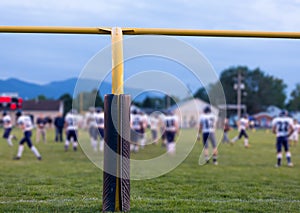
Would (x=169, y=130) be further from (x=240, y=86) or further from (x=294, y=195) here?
(x=240, y=86)

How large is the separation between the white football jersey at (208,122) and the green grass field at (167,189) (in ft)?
4.14

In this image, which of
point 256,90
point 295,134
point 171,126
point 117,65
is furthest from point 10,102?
point 256,90

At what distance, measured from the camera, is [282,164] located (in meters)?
13.9

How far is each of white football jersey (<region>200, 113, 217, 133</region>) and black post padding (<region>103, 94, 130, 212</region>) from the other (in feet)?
25.4

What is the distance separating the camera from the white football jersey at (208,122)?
534 inches

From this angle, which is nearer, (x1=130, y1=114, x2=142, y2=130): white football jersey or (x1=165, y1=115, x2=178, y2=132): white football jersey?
(x1=165, y1=115, x2=178, y2=132): white football jersey

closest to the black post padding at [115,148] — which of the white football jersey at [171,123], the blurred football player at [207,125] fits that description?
the blurred football player at [207,125]

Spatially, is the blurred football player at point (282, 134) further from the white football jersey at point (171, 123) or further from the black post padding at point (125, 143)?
the black post padding at point (125, 143)

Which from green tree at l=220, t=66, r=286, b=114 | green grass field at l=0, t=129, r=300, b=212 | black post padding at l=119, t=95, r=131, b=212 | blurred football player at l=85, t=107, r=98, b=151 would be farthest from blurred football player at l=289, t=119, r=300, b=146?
green tree at l=220, t=66, r=286, b=114

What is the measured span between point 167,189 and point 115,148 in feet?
8.64

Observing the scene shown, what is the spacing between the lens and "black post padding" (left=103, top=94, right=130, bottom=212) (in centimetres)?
580

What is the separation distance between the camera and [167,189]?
8.20 meters

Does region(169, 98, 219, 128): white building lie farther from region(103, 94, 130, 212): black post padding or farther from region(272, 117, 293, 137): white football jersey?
region(272, 117, 293, 137): white football jersey

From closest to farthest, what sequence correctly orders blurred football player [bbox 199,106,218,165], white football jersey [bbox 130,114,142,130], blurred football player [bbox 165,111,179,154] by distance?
blurred football player [bbox 199,106,218,165] → blurred football player [bbox 165,111,179,154] → white football jersey [bbox 130,114,142,130]
